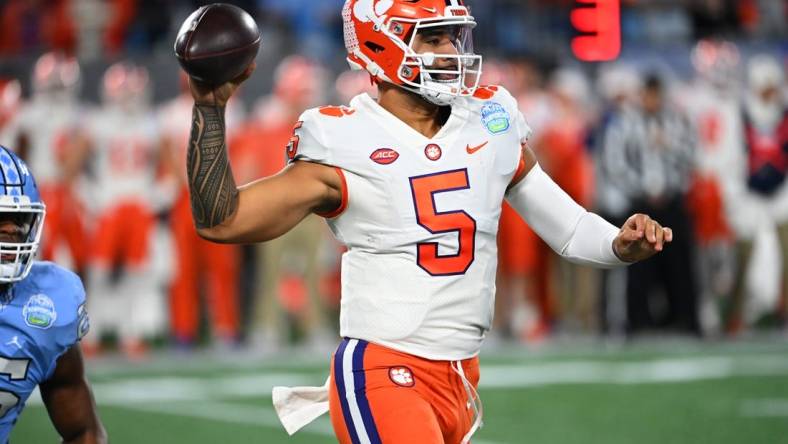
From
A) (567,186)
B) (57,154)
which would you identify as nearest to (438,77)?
(57,154)

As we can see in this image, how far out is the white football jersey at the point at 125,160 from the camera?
10188 millimetres

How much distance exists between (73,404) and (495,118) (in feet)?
4.66

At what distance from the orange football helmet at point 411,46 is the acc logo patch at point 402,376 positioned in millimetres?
742

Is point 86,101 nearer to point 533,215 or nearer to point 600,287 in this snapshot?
point 600,287

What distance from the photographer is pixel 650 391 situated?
26.9 ft

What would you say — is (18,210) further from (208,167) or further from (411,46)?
(411,46)

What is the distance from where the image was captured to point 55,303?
383 cm

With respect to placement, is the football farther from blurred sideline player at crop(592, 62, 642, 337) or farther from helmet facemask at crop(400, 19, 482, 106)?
blurred sideline player at crop(592, 62, 642, 337)

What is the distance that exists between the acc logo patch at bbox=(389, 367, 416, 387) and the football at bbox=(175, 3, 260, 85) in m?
0.87

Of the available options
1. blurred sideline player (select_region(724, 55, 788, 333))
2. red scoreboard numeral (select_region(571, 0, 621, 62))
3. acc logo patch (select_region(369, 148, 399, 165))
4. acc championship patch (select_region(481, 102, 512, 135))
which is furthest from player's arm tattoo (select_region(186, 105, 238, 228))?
blurred sideline player (select_region(724, 55, 788, 333))

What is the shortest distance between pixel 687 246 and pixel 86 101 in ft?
16.4

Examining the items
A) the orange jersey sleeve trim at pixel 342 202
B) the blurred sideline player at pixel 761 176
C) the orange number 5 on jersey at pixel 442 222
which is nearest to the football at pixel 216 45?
the orange jersey sleeve trim at pixel 342 202

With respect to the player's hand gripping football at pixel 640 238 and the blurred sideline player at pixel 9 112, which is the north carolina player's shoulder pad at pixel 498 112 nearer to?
the player's hand gripping football at pixel 640 238

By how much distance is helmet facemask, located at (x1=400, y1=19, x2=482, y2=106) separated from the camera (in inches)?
149
